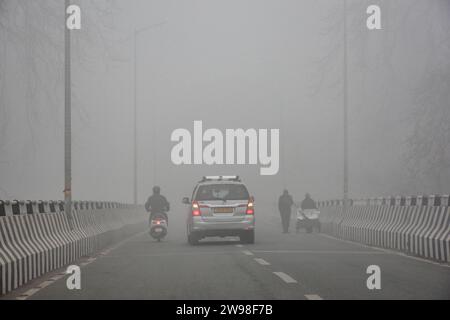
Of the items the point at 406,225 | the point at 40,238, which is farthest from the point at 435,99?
the point at 40,238

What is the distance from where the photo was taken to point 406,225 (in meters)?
21.7

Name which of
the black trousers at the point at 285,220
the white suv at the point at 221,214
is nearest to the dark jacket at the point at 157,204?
the white suv at the point at 221,214

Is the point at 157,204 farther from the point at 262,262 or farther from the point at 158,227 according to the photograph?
the point at 262,262

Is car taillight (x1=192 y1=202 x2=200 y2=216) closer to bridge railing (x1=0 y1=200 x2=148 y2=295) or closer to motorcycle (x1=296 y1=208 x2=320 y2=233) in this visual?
bridge railing (x1=0 y1=200 x2=148 y2=295)

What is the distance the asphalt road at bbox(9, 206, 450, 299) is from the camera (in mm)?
11883

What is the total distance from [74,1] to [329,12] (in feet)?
23.7

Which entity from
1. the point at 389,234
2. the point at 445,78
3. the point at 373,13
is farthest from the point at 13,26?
the point at 445,78

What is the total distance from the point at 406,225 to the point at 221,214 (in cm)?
503

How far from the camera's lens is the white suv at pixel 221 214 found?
2436 cm

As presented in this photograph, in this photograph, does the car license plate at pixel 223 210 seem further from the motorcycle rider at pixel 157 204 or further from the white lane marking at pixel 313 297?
the white lane marking at pixel 313 297

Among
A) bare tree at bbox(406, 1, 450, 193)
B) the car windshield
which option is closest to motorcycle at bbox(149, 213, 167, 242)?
the car windshield

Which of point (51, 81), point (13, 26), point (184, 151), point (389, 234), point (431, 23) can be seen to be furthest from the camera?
point (184, 151)

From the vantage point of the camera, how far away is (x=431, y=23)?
2152 centimetres
